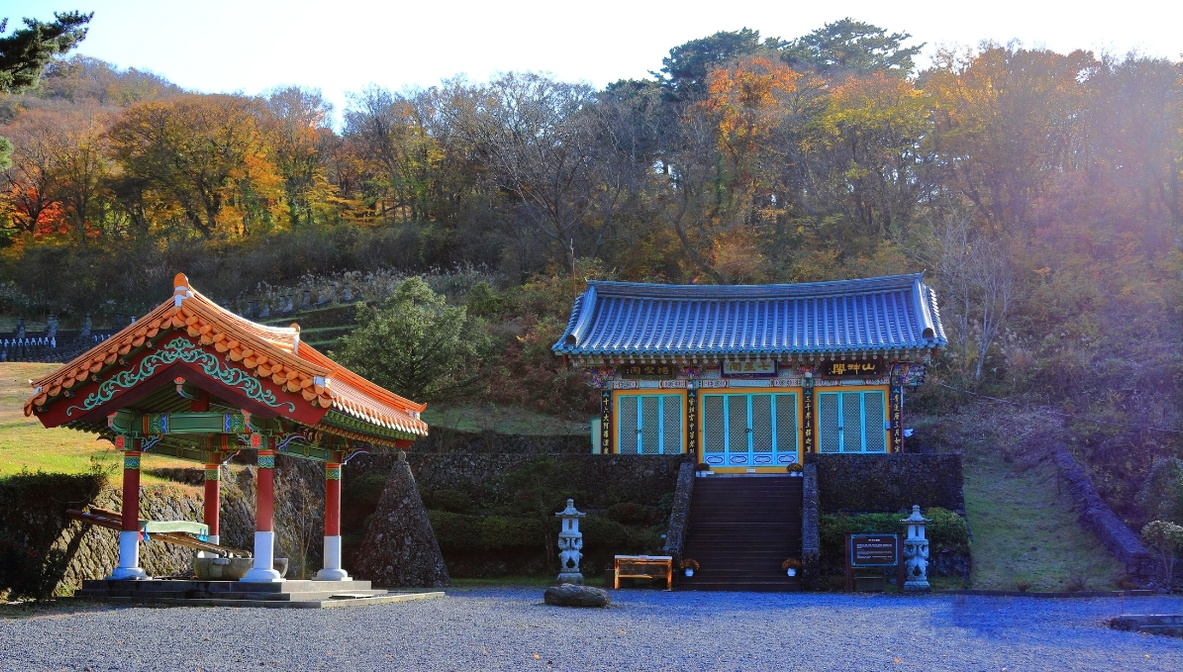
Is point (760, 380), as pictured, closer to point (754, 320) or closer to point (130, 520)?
point (754, 320)

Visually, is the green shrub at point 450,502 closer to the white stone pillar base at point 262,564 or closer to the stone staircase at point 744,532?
the stone staircase at point 744,532

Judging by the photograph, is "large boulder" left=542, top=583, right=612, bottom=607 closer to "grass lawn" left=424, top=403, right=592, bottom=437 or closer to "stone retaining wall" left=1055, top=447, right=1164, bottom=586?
"stone retaining wall" left=1055, top=447, right=1164, bottom=586

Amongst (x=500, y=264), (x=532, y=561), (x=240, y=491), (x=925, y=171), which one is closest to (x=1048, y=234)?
(x=925, y=171)

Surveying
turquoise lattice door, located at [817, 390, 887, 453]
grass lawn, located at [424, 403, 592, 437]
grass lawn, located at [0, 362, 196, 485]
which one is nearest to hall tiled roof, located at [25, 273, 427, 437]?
grass lawn, located at [0, 362, 196, 485]

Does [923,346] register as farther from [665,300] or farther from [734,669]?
[734,669]

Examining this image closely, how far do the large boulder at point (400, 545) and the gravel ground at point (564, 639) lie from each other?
3.67m

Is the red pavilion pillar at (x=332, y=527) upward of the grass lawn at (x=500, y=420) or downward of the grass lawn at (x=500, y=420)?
downward

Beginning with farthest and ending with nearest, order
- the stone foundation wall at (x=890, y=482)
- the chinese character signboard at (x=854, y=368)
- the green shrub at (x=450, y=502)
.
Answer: the chinese character signboard at (x=854, y=368) < the green shrub at (x=450, y=502) < the stone foundation wall at (x=890, y=482)

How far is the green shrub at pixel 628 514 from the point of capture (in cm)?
2252

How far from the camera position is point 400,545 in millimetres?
18672

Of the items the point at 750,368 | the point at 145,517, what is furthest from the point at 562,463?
the point at 145,517

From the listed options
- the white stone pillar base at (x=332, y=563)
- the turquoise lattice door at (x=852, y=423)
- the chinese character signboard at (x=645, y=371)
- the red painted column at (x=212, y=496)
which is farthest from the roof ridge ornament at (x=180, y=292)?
the turquoise lattice door at (x=852, y=423)

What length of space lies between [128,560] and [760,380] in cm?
1549

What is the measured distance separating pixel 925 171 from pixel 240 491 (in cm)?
3254
